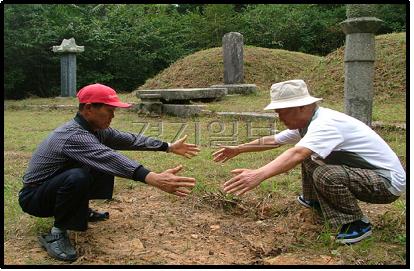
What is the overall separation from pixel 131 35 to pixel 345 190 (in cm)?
1686

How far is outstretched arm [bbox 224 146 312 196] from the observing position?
8.55 feet

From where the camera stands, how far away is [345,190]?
288 centimetres

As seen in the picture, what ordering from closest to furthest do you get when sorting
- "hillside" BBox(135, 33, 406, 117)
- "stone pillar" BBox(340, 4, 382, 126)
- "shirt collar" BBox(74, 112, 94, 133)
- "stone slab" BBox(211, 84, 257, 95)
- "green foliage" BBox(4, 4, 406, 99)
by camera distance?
"shirt collar" BBox(74, 112, 94, 133)
"stone pillar" BBox(340, 4, 382, 126)
"hillside" BBox(135, 33, 406, 117)
"stone slab" BBox(211, 84, 257, 95)
"green foliage" BBox(4, 4, 406, 99)

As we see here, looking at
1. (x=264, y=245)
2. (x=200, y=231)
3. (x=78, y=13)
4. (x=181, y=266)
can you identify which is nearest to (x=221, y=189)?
(x=200, y=231)

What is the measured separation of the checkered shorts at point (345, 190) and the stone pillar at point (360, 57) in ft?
6.10

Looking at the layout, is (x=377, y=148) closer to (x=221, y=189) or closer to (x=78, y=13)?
(x=221, y=189)

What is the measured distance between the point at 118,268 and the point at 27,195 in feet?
2.71

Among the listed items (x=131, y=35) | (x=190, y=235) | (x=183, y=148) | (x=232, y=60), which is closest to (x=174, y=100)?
(x=232, y=60)

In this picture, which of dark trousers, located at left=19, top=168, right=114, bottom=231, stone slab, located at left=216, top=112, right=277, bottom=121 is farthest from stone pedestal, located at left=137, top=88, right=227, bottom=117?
dark trousers, located at left=19, top=168, right=114, bottom=231

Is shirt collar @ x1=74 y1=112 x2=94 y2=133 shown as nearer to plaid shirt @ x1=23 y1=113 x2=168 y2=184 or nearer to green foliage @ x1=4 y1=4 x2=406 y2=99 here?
plaid shirt @ x1=23 y1=113 x2=168 y2=184

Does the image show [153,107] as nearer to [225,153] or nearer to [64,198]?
[225,153]

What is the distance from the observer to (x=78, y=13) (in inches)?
770

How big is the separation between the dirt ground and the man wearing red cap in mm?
177

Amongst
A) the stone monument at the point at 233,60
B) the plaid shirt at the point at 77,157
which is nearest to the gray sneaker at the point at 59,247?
the plaid shirt at the point at 77,157
